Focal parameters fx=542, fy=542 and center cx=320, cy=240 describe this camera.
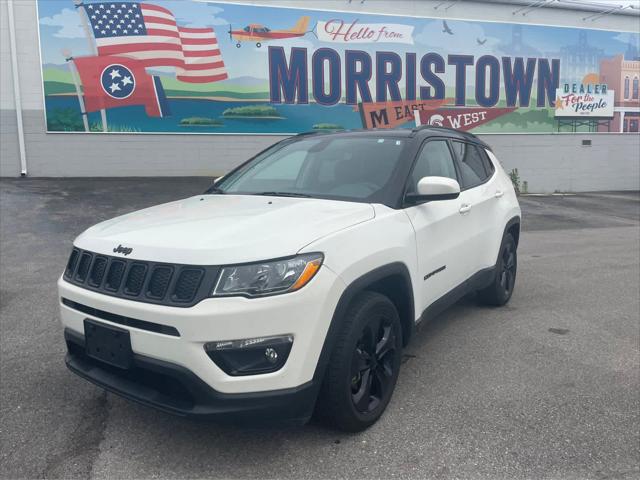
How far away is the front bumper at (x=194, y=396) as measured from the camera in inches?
93.7

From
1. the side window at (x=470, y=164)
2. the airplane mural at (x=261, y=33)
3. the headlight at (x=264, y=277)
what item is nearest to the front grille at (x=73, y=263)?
the headlight at (x=264, y=277)

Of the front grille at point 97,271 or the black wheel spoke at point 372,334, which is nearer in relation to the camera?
the front grille at point 97,271

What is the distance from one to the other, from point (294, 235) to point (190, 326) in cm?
64

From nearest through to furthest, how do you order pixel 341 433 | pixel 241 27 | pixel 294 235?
1. pixel 294 235
2. pixel 341 433
3. pixel 241 27

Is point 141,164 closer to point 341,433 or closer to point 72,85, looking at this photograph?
point 72,85

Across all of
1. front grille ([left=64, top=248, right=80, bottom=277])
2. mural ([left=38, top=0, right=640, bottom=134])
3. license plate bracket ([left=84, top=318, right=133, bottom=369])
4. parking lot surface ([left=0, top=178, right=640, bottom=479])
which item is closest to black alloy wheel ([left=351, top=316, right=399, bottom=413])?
parking lot surface ([left=0, top=178, right=640, bottom=479])

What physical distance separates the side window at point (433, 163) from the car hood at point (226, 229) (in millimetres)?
624

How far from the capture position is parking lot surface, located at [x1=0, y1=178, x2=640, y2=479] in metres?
2.64

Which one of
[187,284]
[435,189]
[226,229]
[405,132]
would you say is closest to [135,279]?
[187,284]

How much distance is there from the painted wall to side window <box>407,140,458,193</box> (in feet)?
42.7

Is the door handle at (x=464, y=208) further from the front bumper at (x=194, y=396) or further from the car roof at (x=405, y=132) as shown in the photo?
the front bumper at (x=194, y=396)

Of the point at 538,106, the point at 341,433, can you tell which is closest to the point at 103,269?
the point at 341,433

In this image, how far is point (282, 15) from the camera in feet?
55.3

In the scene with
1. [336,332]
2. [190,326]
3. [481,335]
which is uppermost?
[190,326]
